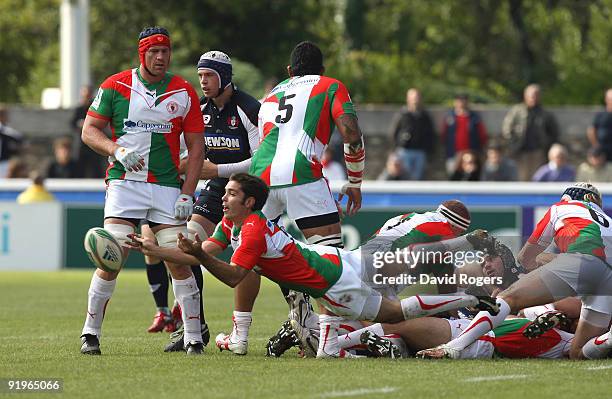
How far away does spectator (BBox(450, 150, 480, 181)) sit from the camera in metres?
22.5

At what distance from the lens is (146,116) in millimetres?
11141

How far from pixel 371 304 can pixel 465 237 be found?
99cm

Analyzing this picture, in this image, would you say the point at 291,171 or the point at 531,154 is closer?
the point at 291,171

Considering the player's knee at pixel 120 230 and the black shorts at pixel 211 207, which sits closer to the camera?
the player's knee at pixel 120 230

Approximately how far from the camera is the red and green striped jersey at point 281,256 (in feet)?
34.3

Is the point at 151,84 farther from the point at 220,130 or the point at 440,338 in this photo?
the point at 440,338

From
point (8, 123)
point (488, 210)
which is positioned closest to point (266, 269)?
point (488, 210)

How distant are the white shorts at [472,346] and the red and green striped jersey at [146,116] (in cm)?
223

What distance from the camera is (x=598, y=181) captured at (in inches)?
889

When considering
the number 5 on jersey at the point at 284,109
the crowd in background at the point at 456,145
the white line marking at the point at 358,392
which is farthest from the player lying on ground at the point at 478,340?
the crowd in background at the point at 456,145

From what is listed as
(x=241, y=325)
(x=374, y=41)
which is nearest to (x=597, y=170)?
(x=241, y=325)

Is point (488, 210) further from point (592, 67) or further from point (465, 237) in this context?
point (592, 67)

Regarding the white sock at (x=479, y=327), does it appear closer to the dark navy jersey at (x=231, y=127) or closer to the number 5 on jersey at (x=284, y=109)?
the number 5 on jersey at (x=284, y=109)

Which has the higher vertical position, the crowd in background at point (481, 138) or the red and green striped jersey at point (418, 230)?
the red and green striped jersey at point (418, 230)
